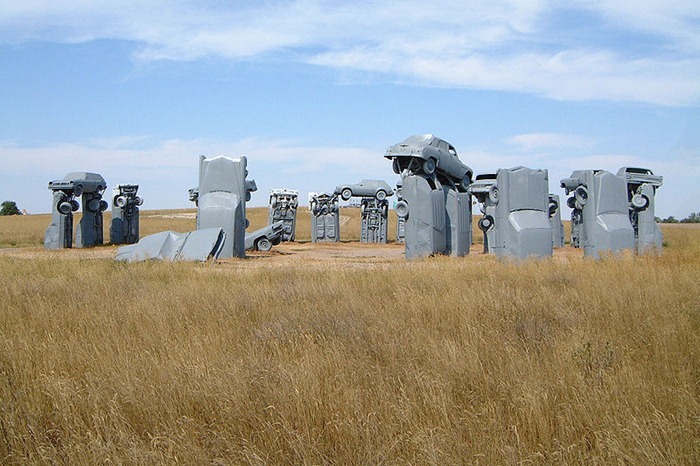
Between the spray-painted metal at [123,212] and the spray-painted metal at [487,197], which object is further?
the spray-painted metal at [123,212]

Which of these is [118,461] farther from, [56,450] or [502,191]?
[502,191]

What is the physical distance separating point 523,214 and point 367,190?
20058 millimetres

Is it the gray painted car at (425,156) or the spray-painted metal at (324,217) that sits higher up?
the gray painted car at (425,156)

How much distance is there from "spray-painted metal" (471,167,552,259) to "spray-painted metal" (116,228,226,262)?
7.83 meters

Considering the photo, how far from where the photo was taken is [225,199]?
2033 cm

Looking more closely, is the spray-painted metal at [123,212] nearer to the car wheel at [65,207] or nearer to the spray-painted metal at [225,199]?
the car wheel at [65,207]

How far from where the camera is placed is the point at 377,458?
12.1 ft

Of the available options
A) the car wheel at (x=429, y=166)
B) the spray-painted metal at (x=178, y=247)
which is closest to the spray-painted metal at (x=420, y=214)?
the car wheel at (x=429, y=166)

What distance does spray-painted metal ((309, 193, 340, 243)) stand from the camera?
37469 millimetres

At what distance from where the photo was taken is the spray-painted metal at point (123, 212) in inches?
1296

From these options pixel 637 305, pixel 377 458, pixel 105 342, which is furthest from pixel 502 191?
pixel 377 458

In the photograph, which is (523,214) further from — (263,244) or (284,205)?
(284,205)

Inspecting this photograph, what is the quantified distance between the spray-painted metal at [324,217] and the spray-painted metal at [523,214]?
1998 cm

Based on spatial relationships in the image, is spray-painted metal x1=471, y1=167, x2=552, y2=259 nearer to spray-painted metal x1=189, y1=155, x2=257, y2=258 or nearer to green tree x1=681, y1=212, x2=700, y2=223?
spray-painted metal x1=189, y1=155, x2=257, y2=258
